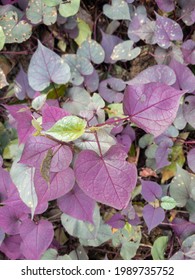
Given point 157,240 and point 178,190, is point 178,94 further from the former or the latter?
point 157,240

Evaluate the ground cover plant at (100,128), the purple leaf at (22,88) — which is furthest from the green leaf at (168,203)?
the purple leaf at (22,88)

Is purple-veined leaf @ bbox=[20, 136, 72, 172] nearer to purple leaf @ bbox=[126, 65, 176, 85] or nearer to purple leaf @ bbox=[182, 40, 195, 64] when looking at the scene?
purple leaf @ bbox=[126, 65, 176, 85]

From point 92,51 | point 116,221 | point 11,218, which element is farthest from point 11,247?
point 92,51

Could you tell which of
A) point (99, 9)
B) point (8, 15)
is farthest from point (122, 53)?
point (8, 15)

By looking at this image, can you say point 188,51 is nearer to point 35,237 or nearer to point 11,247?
point 35,237

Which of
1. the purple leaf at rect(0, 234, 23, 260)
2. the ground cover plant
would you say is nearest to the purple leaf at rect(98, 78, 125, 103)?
the ground cover plant

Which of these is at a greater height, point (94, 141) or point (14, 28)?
point (14, 28)

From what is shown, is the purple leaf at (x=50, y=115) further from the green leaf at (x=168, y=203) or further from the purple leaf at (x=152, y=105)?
the green leaf at (x=168, y=203)
